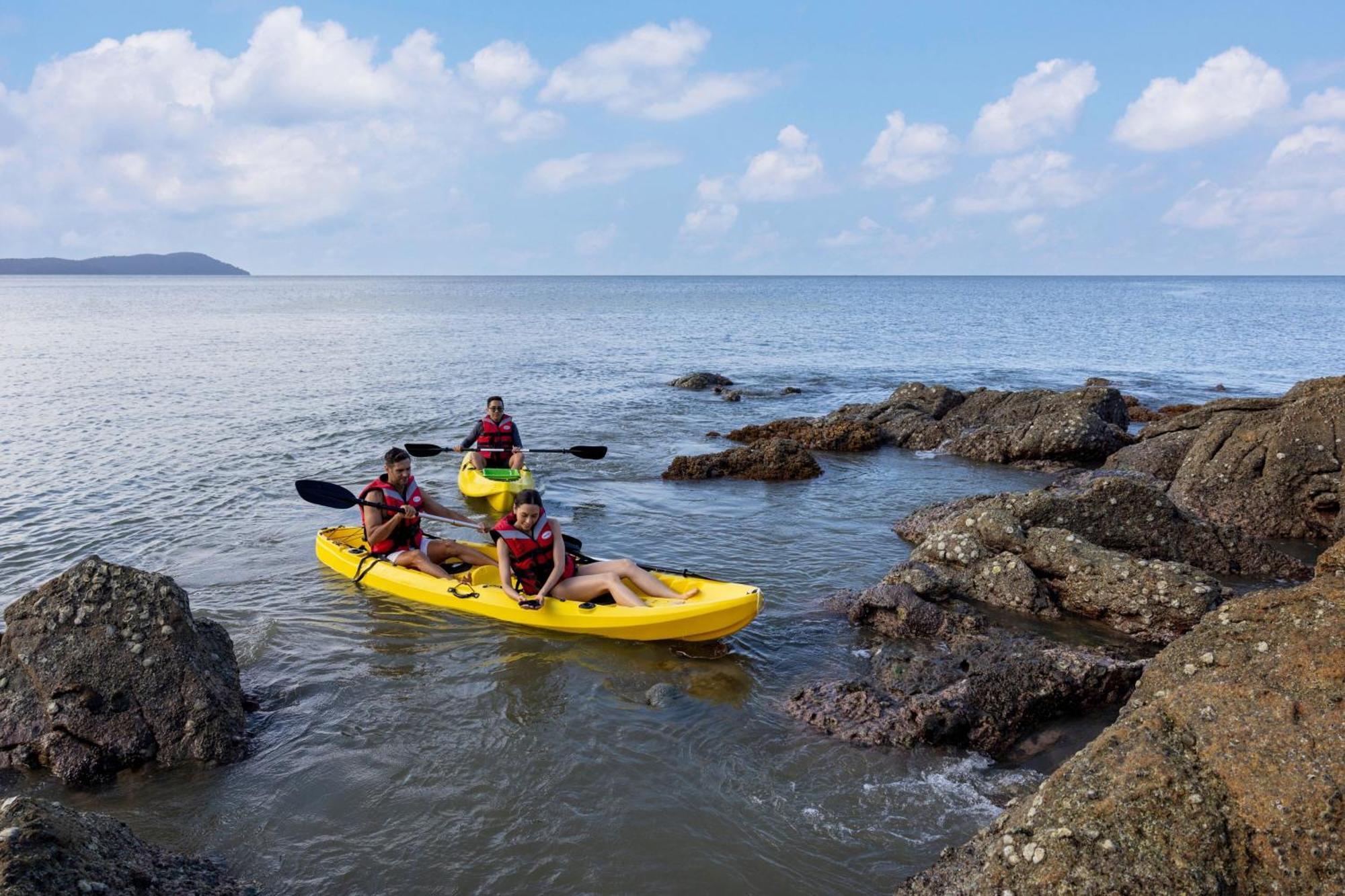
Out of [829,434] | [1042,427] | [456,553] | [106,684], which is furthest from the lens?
[829,434]

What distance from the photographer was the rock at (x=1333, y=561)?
4.51 metres

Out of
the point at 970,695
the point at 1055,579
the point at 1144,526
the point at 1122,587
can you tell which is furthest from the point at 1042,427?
the point at 970,695

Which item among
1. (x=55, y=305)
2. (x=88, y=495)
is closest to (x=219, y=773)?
(x=88, y=495)

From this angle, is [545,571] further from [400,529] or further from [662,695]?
[400,529]

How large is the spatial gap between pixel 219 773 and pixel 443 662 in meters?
2.05

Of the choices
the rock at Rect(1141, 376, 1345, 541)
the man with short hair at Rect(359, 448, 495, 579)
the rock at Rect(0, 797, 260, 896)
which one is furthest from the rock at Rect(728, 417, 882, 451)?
the rock at Rect(0, 797, 260, 896)

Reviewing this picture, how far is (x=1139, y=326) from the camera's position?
54.3 metres

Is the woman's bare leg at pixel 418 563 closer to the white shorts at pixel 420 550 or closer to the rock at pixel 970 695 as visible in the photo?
the white shorts at pixel 420 550

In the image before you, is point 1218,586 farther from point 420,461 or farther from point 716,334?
point 716,334

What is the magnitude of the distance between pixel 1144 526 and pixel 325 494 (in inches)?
341

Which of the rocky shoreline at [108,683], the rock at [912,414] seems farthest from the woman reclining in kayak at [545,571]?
the rock at [912,414]

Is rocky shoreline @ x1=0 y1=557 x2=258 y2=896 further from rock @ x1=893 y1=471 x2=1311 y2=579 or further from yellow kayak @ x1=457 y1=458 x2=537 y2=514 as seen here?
rock @ x1=893 y1=471 x2=1311 y2=579

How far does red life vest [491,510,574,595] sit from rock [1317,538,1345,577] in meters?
5.61

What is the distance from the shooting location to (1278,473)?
386 inches
